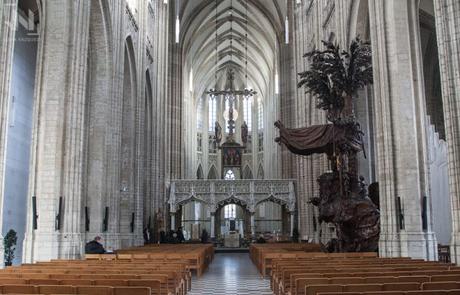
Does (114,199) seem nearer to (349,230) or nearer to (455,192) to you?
(349,230)

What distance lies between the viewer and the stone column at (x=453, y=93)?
1019cm

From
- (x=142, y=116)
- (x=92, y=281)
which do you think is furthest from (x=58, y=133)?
(x=142, y=116)

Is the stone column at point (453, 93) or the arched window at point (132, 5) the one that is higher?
the arched window at point (132, 5)

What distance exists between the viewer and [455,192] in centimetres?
1023

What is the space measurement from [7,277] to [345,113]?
11792 millimetres

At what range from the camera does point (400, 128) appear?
559 inches

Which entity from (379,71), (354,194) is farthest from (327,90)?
(354,194)

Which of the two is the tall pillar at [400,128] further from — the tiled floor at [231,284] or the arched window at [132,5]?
the arched window at [132,5]

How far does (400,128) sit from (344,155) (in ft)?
7.04

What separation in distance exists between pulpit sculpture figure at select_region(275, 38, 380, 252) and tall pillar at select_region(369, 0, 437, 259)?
0.74 meters

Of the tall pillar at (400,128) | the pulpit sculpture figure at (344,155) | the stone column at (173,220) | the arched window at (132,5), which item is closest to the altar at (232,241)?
the stone column at (173,220)

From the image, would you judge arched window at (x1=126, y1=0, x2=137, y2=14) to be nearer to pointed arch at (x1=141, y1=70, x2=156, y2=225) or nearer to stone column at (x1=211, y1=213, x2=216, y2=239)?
pointed arch at (x1=141, y1=70, x2=156, y2=225)

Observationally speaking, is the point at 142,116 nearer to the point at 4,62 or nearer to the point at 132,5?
the point at 132,5

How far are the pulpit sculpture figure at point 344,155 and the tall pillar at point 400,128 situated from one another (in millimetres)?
735
